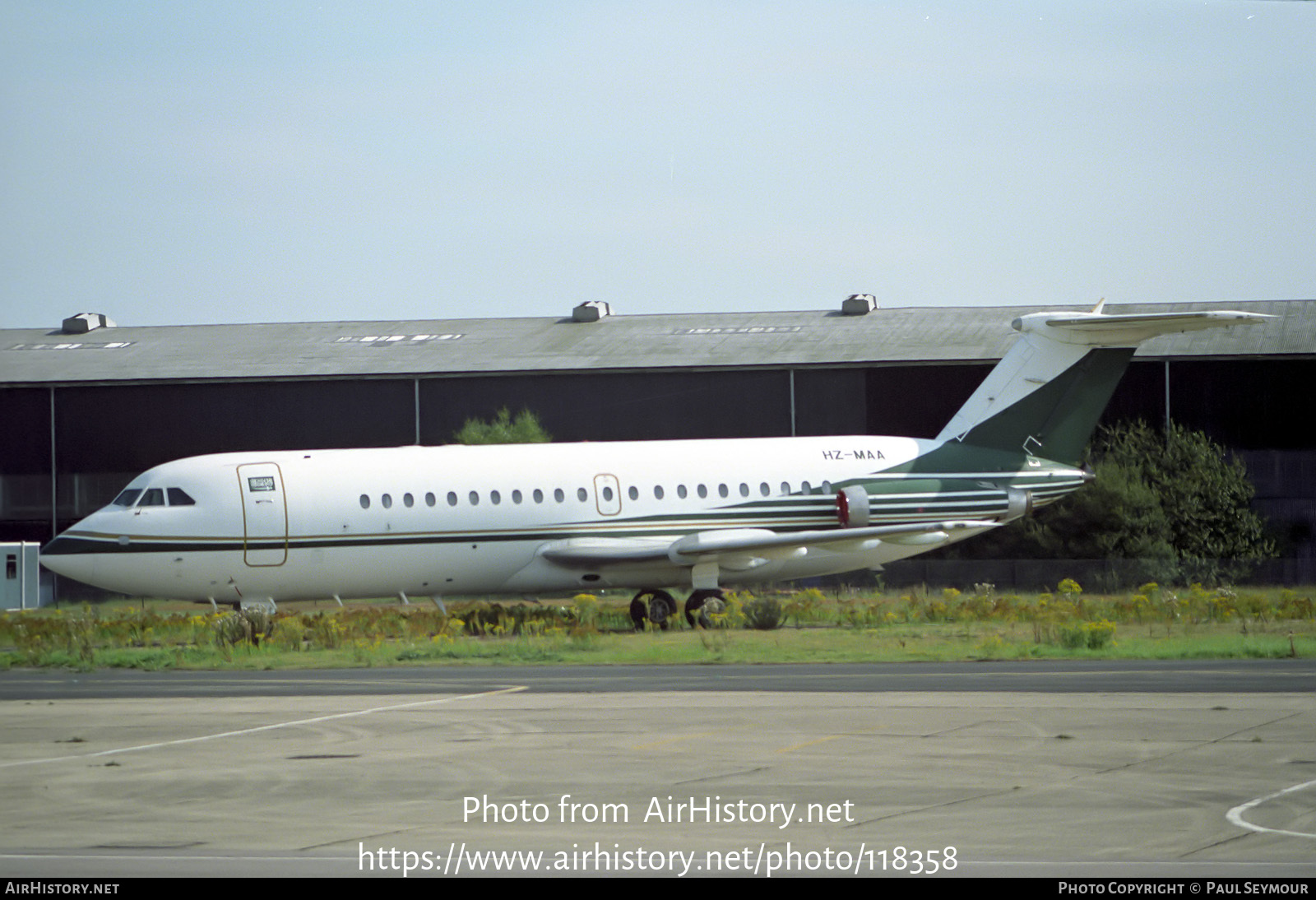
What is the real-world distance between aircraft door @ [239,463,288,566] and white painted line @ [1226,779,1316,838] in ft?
65.3

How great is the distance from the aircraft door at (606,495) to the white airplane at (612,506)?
31 millimetres

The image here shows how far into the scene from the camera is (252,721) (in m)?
15.5

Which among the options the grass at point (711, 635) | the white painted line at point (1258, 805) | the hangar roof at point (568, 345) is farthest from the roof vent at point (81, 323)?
the white painted line at point (1258, 805)

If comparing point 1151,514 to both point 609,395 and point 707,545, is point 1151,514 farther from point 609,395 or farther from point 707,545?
point 707,545

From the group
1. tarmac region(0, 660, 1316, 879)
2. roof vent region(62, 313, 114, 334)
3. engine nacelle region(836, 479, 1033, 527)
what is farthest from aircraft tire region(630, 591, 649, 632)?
roof vent region(62, 313, 114, 334)

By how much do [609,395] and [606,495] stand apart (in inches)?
804

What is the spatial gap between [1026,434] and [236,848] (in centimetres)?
2503

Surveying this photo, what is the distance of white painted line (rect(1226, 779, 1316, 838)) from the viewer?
9188 millimetres

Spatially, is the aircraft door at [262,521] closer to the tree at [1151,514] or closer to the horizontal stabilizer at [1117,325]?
the horizontal stabilizer at [1117,325]

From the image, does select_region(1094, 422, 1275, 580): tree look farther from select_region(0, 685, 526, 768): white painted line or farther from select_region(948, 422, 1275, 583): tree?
select_region(0, 685, 526, 768): white painted line

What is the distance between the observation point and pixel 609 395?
4978cm

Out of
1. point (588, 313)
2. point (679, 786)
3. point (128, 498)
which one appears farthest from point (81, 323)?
point (679, 786)

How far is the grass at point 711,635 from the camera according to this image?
22.6 m

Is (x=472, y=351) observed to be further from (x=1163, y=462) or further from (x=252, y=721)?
(x=252, y=721)
